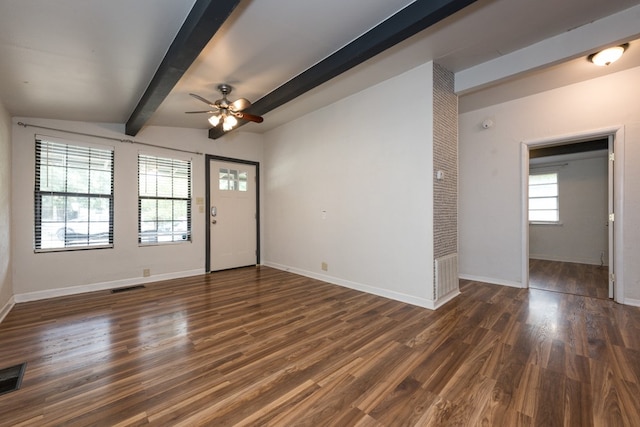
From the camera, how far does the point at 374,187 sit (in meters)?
3.75

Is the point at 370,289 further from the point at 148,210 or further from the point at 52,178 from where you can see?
the point at 52,178

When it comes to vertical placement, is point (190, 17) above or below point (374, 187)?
above

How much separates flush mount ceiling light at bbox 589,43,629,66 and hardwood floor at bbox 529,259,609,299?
2.88 m

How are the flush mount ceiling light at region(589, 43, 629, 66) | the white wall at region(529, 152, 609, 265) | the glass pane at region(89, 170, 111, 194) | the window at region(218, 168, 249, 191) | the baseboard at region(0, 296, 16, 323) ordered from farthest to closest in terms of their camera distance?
1. the white wall at region(529, 152, 609, 265)
2. the window at region(218, 168, 249, 191)
3. the glass pane at region(89, 170, 111, 194)
4. the baseboard at region(0, 296, 16, 323)
5. the flush mount ceiling light at region(589, 43, 629, 66)

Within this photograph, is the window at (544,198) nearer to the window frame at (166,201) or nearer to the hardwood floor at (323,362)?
the hardwood floor at (323,362)

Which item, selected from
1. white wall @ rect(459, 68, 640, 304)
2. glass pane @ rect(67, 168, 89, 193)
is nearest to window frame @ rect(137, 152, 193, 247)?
glass pane @ rect(67, 168, 89, 193)

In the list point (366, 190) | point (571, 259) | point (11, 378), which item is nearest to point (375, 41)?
point (366, 190)

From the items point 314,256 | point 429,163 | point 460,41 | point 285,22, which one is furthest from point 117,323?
point 460,41

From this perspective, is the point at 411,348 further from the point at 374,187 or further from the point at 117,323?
the point at 117,323

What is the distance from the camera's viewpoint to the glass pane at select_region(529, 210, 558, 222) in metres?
6.20

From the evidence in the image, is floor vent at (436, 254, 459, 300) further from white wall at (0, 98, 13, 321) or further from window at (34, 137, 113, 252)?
white wall at (0, 98, 13, 321)

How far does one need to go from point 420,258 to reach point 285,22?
2.85 metres

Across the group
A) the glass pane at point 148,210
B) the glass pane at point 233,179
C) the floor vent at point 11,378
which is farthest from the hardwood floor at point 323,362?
the glass pane at point 233,179

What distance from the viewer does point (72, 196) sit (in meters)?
3.80
